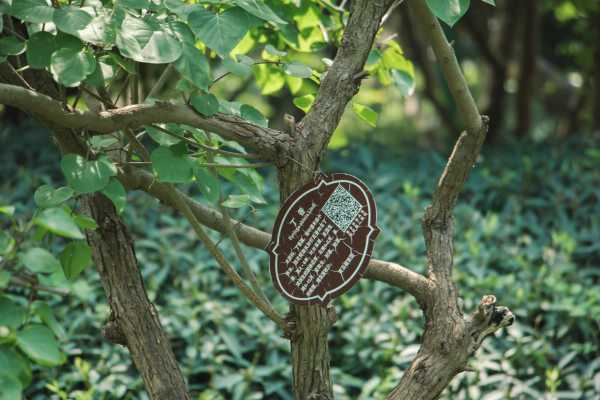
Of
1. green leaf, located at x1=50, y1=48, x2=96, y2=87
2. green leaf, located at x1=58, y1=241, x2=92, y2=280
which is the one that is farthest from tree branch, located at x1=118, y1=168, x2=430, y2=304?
green leaf, located at x1=50, y1=48, x2=96, y2=87

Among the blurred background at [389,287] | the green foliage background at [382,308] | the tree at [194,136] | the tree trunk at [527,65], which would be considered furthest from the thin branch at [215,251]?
the tree trunk at [527,65]

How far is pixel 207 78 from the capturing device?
1270 mm

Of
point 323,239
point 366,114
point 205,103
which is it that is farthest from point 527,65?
point 205,103

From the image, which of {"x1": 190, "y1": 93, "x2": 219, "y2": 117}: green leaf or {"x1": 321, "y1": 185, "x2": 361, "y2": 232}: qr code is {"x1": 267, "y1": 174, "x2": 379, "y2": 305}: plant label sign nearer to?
{"x1": 321, "y1": 185, "x2": 361, "y2": 232}: qr code

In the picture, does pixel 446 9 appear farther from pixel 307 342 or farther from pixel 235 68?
pixel 307 342

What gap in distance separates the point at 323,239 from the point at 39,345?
62cm

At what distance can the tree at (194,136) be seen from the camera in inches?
48.3

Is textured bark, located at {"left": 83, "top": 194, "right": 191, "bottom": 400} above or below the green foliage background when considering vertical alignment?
above

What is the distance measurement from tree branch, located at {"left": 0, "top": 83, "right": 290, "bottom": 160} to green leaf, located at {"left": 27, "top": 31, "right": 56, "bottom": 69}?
0.12 m

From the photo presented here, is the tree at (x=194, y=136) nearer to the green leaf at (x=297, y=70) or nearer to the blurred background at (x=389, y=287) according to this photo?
the green leaf at (x=297, y=70)

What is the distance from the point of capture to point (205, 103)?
1416mm

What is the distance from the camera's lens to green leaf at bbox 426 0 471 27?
1.32 metres

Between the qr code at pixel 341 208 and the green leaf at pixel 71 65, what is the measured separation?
545 mm

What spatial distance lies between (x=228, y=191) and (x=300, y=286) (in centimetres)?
232
